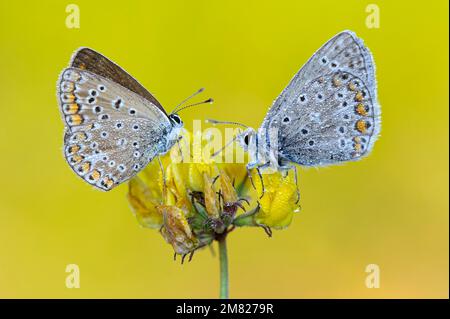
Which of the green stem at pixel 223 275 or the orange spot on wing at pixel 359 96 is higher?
the orange spot on wing at pixel 359 96

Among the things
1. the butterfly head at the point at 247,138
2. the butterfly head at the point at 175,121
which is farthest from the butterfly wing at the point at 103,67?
the butterfly head at the point at 247,138

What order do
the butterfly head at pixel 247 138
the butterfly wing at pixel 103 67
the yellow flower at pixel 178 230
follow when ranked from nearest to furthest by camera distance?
the yellow flower at pixel 178 230 → the butterfly head at pixel 247 138 → the butterfly wing at pixel 103 67

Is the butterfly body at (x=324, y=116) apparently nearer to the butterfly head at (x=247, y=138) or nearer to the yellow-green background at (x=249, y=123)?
the butterfly head at (x=247, y=138)

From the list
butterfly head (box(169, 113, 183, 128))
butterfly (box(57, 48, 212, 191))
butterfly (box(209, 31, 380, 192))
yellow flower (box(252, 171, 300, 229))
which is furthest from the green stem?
butterfly head (box(169, 113, 183, 128))

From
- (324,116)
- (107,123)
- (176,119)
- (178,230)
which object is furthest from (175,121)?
(324,116)

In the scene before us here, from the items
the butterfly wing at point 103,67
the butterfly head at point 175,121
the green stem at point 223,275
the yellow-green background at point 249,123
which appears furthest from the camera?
the yellow-green background at point 249,123

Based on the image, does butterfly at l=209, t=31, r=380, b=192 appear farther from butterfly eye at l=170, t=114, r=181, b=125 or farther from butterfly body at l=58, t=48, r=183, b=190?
butterfly body at l=58, t=48, r=183, b=190

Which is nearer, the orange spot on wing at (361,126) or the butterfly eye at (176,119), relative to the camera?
the orange spot on wing at (361,126)
